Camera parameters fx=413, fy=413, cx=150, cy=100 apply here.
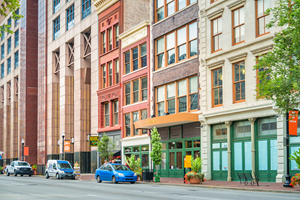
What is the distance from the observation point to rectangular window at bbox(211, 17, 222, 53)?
30.3m

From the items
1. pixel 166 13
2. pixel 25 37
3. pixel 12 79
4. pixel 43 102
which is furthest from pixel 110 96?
pixel 12 79

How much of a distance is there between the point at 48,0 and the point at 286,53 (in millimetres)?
53445

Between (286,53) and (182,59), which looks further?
(182,59)

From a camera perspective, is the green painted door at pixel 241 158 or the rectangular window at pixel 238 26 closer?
the green painted door at pixel 241 158

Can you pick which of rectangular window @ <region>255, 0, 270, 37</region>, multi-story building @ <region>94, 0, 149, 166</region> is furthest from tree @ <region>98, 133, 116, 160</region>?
rectangular window @ <region>255, 0, 270, 37</region>

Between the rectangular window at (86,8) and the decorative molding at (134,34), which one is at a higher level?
the rectangular window at (86,8)

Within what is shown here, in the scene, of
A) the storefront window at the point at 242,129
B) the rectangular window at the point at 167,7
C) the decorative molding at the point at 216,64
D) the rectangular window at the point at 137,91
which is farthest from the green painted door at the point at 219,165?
the rectangular window at the point at 167,7

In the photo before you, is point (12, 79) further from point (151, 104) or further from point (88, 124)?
point (151, 104)

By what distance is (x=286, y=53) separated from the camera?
1881 centimetres

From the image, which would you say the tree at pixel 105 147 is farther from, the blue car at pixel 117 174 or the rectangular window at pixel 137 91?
the blue car at pixel 117 174

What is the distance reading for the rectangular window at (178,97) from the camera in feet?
107

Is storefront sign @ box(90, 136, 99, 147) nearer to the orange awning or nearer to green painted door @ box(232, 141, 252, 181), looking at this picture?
the orange awning

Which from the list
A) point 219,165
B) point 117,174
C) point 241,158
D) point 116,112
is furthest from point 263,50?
point 116,112

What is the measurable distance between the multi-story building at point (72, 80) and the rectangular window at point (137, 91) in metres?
6.88
